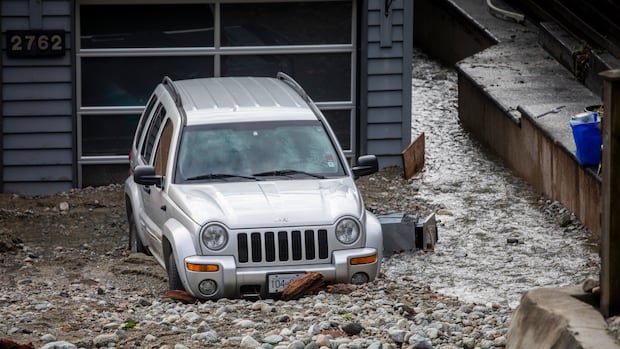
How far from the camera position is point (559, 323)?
6.41m

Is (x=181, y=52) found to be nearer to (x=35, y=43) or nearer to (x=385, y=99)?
(x=35, y=43)

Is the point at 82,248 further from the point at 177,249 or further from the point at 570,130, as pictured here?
the point at 570,130

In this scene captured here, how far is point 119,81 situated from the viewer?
53.4ft

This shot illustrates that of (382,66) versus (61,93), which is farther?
(382,66)

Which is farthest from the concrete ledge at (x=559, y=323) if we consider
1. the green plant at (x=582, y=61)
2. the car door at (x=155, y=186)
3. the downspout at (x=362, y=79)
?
the green plant at (x=582, y=61)

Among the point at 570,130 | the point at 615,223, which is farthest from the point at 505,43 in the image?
the point at 615,223

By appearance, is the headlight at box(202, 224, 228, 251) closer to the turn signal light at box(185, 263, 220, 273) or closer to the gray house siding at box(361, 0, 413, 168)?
the turn signal light at box(185, 263, 220, 273)

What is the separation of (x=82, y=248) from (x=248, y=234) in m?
3.90

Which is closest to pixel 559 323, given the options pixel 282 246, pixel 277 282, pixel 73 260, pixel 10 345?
pixel 10 345

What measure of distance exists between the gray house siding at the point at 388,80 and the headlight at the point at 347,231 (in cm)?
656

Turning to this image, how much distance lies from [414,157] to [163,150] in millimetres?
5698

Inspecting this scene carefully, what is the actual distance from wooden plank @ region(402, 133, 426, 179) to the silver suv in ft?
13.1

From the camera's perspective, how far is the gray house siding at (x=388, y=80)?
54.2 feet

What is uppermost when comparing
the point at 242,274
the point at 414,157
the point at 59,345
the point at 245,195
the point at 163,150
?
the point at 163,150
